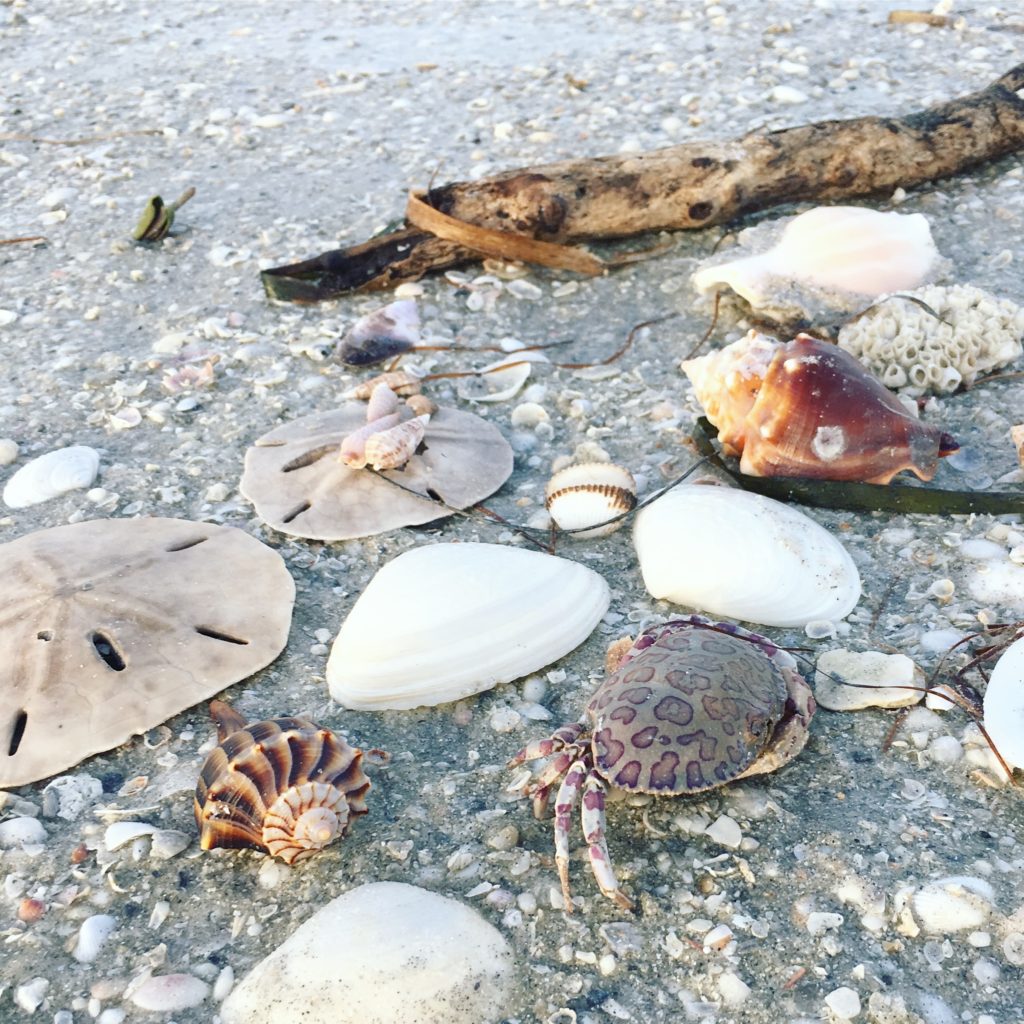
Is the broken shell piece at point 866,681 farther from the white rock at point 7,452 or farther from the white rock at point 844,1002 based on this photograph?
the white rock at point 7,452

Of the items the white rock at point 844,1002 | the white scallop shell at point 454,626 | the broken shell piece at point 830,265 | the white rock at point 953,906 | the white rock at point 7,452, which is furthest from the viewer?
the broken shell piece at point 830,265

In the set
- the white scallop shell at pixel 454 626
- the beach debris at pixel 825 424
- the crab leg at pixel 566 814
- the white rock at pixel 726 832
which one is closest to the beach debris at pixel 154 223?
the white scallop shell at pixel 454 626

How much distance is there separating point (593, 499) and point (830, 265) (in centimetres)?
160

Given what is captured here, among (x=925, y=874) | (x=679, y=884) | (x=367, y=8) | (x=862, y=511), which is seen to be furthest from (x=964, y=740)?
(x=367, y=8)

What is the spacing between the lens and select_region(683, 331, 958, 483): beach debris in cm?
336

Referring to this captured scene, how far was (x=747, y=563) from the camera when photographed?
9.87 ft

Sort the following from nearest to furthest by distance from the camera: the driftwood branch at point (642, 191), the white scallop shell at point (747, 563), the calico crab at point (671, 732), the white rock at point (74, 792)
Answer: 1. the calico crab at point (671, 732)
2. the white rock at point (74, 792)
3. the white scallop shell at point (747, 563)
4. the driftwood branch at point (642, 191)

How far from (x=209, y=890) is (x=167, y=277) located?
3.41 meters

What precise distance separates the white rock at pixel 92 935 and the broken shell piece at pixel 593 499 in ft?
5.66

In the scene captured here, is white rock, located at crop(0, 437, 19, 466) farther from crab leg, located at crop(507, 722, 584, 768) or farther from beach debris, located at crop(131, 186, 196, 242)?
crab leg, located at crop(507, 722, 584, 768)

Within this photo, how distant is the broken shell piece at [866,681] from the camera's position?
265 cm

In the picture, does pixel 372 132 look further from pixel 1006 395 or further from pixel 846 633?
pixel 846 633

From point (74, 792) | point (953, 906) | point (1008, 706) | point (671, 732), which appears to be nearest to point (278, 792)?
point (74, 792)

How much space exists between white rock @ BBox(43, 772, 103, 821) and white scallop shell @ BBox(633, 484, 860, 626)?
1.56 m
